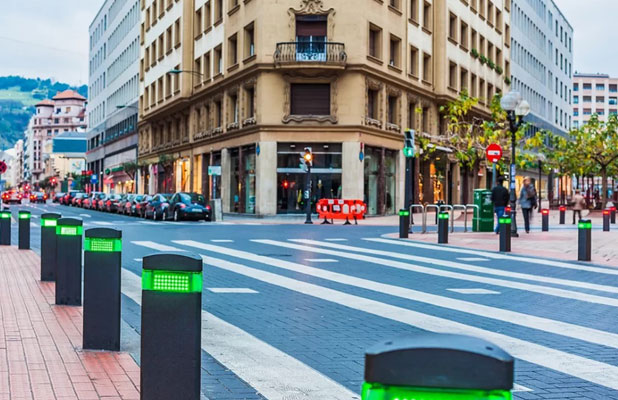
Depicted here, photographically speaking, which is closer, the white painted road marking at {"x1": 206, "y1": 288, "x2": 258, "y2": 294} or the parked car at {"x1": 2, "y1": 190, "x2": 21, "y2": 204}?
the white painted road marking at {"x1": 206, "y1": 288, "x2": 258, "y2": 294}

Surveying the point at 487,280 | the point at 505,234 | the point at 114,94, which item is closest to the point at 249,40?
the point at 505,234

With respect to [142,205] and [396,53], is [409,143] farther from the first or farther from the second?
[396,53]

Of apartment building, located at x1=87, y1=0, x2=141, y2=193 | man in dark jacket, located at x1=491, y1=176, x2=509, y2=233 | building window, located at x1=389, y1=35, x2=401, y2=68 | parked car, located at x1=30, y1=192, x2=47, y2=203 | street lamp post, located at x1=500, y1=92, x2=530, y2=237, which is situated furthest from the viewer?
parked car, located at x1=30, y1=192, x2=47, y2=203

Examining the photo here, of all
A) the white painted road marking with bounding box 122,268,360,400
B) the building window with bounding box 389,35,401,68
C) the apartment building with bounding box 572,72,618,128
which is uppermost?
the apartment building with bounding box 572,72,618,128

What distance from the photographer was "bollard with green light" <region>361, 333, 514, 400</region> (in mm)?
1834

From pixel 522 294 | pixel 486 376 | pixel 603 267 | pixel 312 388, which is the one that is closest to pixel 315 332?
pixel 312 388

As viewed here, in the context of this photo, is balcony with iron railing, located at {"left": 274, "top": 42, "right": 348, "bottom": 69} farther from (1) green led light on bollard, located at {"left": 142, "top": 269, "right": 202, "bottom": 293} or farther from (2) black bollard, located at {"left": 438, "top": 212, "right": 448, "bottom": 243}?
(1) green led light on bollard, located at {"left": 142, "top": 269, "right": 202, "bottom": 293}

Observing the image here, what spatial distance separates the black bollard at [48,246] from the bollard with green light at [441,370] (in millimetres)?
9471

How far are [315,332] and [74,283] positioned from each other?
2.87m

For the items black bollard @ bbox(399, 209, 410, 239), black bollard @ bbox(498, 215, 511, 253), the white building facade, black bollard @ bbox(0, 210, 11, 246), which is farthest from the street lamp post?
the white building facade

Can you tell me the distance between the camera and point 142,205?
38969mm

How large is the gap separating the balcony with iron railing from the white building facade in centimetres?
3167

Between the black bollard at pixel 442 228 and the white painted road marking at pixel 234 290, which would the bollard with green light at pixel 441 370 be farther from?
the black bollard at pixel 442 228

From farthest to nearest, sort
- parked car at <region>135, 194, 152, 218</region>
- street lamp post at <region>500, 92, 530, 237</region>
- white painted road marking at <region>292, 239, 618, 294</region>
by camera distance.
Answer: parked car at <region>135, 194, 152, 218</region> < street lamp post at <region>500, 92, 530, 237</region> < white painted road marking at <region>292, 239, 618, 294</region>
